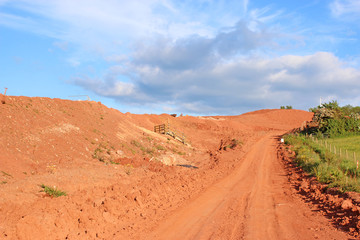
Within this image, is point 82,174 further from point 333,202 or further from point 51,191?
point 333,202

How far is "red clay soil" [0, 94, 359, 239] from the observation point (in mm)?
7973

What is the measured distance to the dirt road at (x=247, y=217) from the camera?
25.3ft

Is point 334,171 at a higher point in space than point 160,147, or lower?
lower

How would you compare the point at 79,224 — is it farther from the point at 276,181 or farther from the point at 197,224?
the point at 276,181

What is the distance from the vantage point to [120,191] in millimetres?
11828

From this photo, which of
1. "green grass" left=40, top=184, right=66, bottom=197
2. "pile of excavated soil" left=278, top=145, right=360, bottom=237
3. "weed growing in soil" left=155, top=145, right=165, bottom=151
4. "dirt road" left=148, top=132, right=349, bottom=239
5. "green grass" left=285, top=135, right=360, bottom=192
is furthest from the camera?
"weed growing in soil" left=155, top=145, right=165, bottom=151

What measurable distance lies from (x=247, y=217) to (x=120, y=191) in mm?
5087

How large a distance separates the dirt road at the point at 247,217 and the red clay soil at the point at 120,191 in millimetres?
26

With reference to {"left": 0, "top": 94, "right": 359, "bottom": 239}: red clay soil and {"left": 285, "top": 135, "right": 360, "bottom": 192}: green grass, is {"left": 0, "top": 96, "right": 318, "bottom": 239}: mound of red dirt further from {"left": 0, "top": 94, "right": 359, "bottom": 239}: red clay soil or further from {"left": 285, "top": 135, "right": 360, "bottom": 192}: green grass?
{"left": 285, "top": 135, "right": 360, "bottom": 192}: green grass

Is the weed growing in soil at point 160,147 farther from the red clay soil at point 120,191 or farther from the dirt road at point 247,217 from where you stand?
the dirt road at point 247,217

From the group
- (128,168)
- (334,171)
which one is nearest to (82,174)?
(128,168)

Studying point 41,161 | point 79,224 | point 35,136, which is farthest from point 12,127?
point 79,224

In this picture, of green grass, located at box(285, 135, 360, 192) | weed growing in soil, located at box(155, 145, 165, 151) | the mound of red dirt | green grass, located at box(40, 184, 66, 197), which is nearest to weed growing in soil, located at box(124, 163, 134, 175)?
the mound of red dirt

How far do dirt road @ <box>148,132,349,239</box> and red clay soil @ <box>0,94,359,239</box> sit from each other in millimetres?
26
